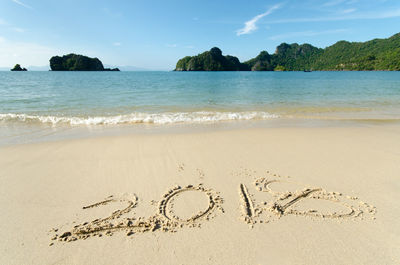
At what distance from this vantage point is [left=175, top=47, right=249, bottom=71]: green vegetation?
16475cm

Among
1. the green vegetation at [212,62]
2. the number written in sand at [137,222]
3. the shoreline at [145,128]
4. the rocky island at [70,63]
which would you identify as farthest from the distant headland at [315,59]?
the number written in sand at [137,222]

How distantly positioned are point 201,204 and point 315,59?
682 ft

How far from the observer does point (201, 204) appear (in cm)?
328

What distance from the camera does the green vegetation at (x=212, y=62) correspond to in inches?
6486

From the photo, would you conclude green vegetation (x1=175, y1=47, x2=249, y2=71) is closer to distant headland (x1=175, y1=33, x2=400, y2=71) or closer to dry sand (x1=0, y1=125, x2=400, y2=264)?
distant headland (x1=175, y1=33, x2=400, y2=71)

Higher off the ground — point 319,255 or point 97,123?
point 97,123

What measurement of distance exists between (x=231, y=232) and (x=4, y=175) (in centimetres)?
532

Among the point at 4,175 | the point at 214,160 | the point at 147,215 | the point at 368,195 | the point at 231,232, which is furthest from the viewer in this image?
the point at 214,160

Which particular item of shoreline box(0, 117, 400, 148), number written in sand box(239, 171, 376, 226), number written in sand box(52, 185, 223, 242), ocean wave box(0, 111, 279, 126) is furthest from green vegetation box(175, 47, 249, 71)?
number written in sand box(52, 185, 223, 242)

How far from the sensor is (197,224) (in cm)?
282

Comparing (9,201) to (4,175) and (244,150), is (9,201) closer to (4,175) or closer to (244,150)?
(4,175)

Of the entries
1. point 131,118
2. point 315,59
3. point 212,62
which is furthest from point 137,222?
point 315,59

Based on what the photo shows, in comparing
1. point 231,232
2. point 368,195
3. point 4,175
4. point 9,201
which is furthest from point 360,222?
point 4,175

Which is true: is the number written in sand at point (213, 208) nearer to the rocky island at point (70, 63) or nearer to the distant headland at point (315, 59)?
the distant headland at point (315, 59)
